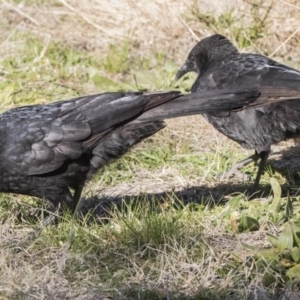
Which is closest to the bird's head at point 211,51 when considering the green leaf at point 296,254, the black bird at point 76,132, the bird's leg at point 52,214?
the black bird at point 76,132

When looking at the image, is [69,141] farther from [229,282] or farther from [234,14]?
[234,14]

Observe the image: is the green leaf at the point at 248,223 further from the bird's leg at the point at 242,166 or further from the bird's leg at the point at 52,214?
the bird's leg at the point at 242,166

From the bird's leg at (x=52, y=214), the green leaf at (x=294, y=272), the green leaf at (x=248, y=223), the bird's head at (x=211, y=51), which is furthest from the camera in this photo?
the bird's head at (x=211, y=51)

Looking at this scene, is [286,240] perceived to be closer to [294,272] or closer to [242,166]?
[294,272]

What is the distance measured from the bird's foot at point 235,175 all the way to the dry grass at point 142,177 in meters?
0.09

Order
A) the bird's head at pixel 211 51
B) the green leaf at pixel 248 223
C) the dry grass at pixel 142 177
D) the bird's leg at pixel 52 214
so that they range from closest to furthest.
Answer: the dry grass at pixel 142 177 → the green leaf at pixel 248 223 → the bird's leg at pixel 52 214 → the bird's head at pixel 211 51

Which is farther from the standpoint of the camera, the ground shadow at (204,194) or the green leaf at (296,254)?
the ground shadow at (204,194)

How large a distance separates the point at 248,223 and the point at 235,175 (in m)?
1.63

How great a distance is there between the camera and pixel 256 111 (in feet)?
21.1

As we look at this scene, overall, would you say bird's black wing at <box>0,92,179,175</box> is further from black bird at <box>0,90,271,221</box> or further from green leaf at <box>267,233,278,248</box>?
green leaf at <box>267,233,278,248</box>

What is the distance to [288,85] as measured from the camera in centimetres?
624

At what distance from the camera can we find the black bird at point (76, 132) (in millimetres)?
5605

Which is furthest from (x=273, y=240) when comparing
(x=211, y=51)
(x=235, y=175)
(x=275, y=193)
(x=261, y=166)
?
(x=211, y=51)

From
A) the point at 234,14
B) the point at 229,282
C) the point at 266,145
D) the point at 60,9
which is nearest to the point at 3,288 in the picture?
the point at 229,282
